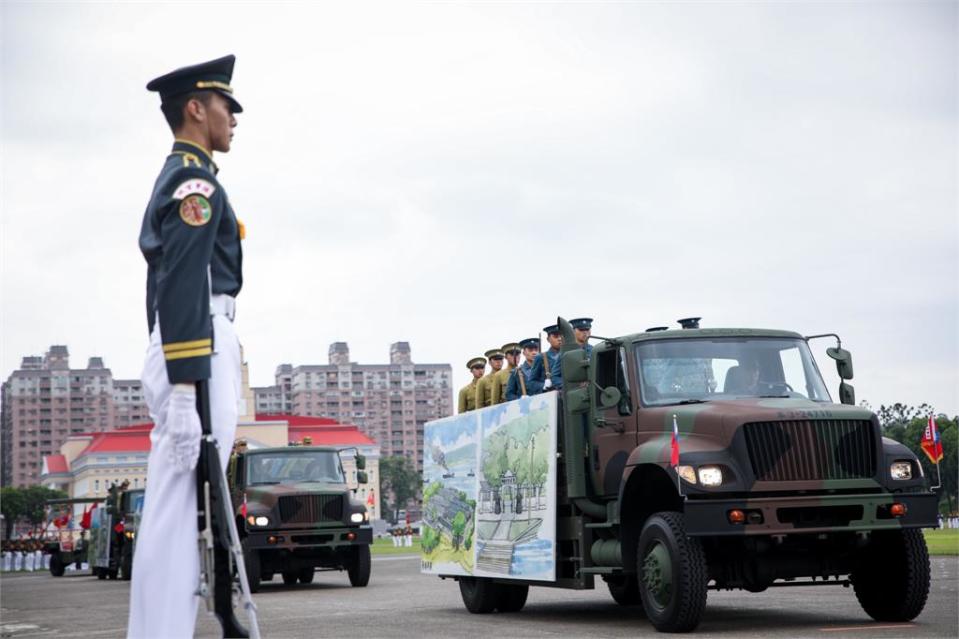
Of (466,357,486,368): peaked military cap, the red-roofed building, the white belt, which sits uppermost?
the red-roofed building

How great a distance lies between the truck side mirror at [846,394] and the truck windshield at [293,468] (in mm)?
14731

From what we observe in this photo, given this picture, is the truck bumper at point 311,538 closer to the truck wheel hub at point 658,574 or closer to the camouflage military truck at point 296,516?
the camouflage military truck at point 296,516

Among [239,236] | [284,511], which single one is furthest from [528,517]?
[284,511]

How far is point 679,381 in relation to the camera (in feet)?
42.4

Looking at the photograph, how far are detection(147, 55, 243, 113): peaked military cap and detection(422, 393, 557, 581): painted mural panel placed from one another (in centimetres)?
865

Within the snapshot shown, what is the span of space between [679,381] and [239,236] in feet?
26.3

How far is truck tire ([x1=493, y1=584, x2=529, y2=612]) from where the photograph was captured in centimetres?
1577

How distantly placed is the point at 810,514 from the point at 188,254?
7811mm

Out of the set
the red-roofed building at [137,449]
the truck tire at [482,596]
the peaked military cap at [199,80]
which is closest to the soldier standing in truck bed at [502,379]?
the truck tire at [482,596]

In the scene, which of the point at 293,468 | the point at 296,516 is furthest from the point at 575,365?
the point at 293,468

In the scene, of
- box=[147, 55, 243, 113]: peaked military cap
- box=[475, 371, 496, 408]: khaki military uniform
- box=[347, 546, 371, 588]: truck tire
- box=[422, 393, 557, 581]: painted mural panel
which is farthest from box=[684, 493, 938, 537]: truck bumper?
box=[347, 546, 371, 588]: truck tire

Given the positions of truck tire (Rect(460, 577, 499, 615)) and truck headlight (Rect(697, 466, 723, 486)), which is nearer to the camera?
truck headlight (Rect(697, 466, 723, 486))

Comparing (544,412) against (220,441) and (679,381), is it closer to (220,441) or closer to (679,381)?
(679,381)

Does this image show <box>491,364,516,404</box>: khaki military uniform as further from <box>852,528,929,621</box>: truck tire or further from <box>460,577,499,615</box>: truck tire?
<box>852,528,929,621</box>: truck tire
